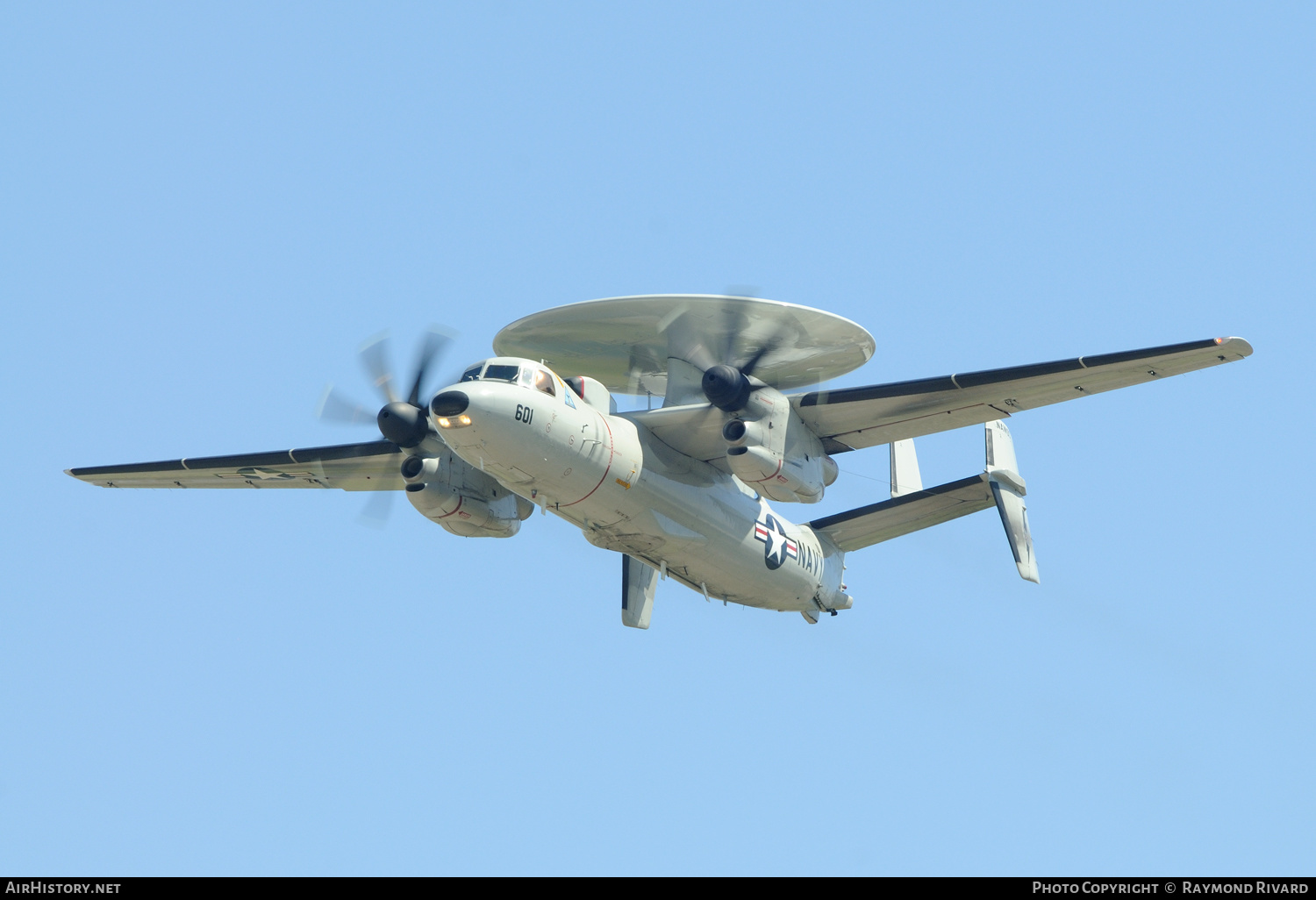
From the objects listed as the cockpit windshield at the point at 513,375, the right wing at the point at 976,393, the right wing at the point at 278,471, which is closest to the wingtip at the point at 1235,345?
the right wing at the point at 976,393

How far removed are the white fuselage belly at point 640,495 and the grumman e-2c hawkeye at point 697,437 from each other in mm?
27

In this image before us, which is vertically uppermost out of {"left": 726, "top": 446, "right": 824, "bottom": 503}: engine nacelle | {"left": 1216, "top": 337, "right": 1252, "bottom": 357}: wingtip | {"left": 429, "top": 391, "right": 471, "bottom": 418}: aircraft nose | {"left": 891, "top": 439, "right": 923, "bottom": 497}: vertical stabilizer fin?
{"left": 891, "top": 439, "right": 923, "bottom": 497}: vertical stabilizer fin

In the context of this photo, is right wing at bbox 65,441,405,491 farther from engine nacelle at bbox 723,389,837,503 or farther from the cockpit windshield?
engine nacelle at bbox 723,389,837,503

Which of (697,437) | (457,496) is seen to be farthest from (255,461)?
(697,437)

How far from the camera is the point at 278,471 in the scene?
23.9m

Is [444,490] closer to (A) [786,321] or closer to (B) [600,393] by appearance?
(B) [600,393]

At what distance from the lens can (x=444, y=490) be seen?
69.5 feet

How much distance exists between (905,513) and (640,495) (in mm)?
5740

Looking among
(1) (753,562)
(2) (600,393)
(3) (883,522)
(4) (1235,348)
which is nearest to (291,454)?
(2) (600,393)

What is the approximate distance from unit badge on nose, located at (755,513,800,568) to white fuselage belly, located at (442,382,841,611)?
20 millimetres

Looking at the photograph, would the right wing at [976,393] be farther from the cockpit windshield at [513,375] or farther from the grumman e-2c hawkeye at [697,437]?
the cockpit windshield at [513,375]

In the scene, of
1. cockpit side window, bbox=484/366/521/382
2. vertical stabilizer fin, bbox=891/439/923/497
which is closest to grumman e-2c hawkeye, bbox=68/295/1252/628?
cockpit side window, bbox=484/366/521/382

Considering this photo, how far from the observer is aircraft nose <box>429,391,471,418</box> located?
17500 millimetres
